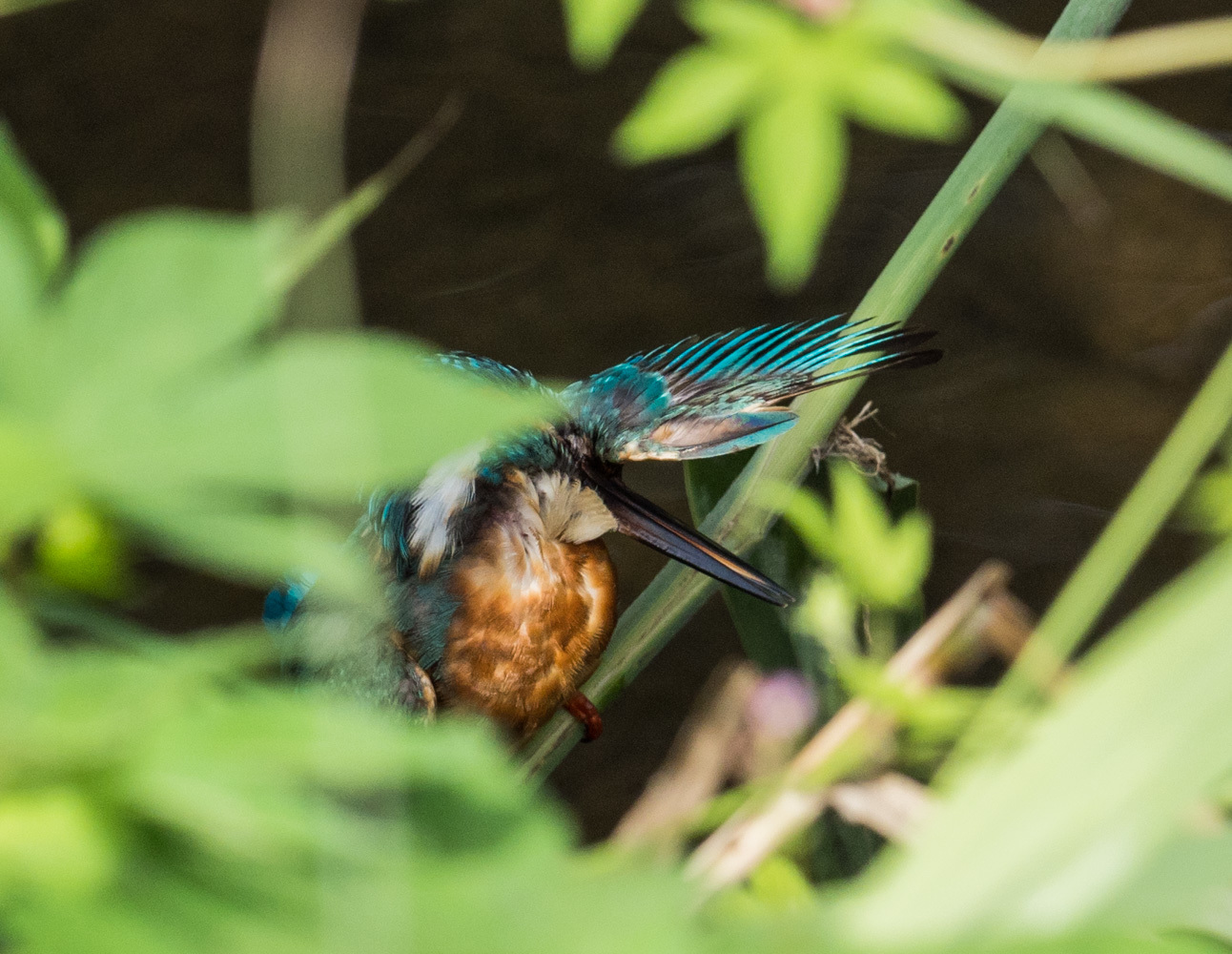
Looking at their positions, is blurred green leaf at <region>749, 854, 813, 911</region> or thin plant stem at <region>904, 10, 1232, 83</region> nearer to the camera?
thin plant stem at <region>904, 10, 1232, 83</region>

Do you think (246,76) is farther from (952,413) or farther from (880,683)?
(880,683)

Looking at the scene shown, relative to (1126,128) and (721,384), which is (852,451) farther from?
(1126,128)

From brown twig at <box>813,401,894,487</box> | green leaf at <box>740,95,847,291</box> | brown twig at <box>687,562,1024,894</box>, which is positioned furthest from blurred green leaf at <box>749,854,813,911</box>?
brown twig at <box>813,401,894,487</box>

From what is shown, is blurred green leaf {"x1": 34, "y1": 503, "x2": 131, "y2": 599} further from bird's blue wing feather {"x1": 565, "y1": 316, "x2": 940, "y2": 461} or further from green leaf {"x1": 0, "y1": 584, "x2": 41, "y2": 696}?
bird's blue wing feather {"x1": 565, "y1": 316, "x2": 940, "y2": 461}

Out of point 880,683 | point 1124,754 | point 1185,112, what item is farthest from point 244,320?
point 1185,112

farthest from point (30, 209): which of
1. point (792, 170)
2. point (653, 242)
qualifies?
point (653, 242)

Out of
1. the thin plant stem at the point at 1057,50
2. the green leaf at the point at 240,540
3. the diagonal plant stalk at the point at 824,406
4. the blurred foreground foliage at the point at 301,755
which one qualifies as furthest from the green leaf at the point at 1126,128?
the diagonal plant stalk at the point at 824,406
